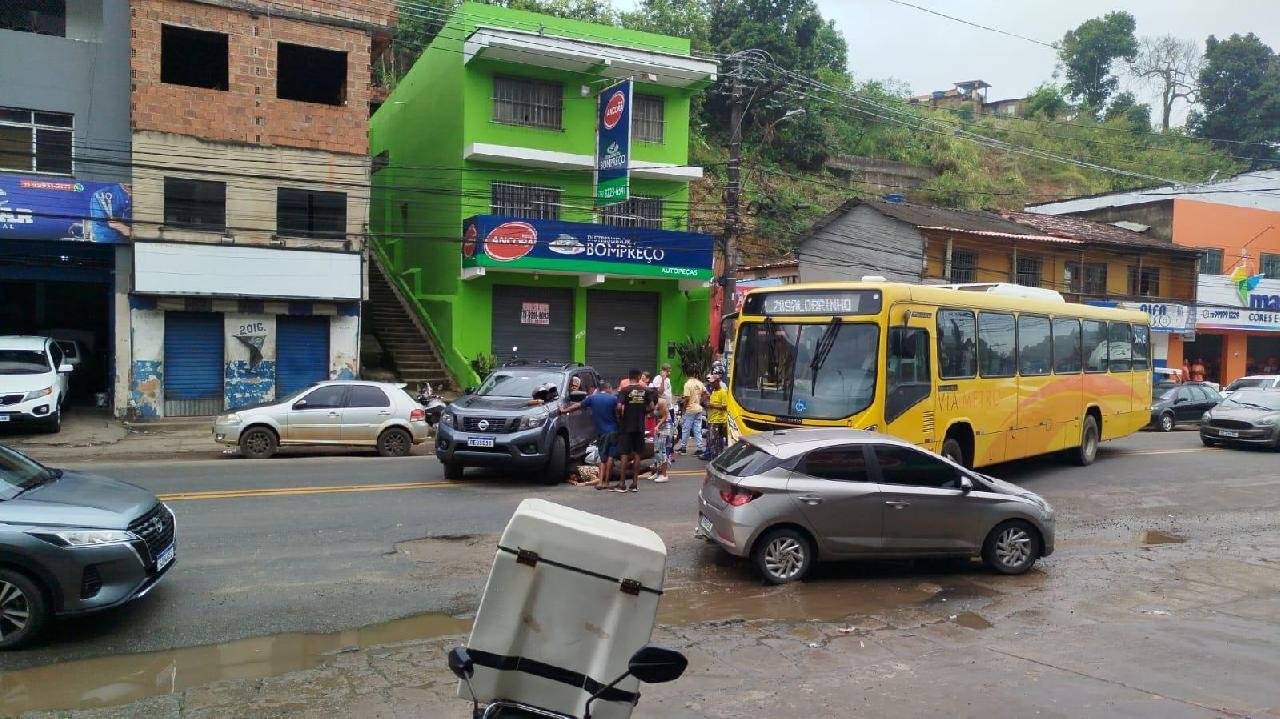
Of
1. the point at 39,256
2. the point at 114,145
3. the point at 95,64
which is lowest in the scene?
the point at 39,256

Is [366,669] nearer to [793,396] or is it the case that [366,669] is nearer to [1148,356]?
[793,396]

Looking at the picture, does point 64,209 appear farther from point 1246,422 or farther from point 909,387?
point 1246,422

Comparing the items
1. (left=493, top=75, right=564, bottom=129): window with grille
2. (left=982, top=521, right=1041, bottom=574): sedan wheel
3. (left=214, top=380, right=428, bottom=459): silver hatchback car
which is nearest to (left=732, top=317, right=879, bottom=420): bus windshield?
(left=982, top=521, right=1041, bottom=574): sedan wheel

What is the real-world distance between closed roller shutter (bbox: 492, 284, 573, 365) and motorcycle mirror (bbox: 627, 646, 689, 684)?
82.1ft

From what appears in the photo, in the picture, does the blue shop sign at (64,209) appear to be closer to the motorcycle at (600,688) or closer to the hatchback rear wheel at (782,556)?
the hatchback rear wheel at (782,556)

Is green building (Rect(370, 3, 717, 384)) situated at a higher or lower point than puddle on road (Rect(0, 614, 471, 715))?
higher

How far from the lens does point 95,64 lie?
72.3 feet

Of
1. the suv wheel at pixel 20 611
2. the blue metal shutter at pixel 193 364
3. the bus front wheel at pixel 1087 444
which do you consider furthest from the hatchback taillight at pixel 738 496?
the blue metal shutter at pixel 193 364

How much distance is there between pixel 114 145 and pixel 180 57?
402 cm

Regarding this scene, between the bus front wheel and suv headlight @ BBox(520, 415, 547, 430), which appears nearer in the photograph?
suv headlight @ BBox(520, 415, 547, 430)

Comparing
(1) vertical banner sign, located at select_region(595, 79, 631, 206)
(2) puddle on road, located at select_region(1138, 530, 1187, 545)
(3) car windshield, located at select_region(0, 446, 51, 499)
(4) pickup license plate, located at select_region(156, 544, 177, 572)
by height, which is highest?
(1) vertical banner sign, located at select_region(595, 79, 631, 206)

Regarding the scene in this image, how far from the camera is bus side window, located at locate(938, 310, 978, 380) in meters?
13.2

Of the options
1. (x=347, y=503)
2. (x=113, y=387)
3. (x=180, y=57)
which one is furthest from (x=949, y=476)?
(x=180, y=57)

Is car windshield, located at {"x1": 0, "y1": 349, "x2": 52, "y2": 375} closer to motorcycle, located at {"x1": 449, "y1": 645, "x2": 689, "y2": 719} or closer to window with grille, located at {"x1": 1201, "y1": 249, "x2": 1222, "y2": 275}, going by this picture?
motorcycle, located at {"x1": 449, "y1": 645, "x2": 689, "y2": 719}
